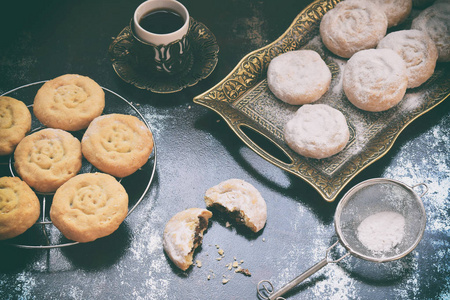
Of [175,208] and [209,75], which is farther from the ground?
[209,75]

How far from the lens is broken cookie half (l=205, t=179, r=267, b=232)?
143 cm

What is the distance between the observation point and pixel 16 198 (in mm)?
1308

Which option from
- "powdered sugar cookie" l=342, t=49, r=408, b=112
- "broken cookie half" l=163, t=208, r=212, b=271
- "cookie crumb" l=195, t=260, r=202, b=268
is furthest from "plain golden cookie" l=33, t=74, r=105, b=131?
"powdered sugar cookie" l=342, t=49, r=408, b=112

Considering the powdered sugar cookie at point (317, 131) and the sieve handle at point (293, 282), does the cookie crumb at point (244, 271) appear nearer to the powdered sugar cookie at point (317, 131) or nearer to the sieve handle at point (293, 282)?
the sieve handle at point (293, 282)

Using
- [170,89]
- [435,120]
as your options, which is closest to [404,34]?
[435,120]

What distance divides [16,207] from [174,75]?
0.75 m

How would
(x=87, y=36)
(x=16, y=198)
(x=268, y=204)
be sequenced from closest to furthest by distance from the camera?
1. (x=16, y=198)
2. (x=268, y=204)
3. (x=87, y=36)

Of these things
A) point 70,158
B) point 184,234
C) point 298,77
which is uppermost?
point 298,77

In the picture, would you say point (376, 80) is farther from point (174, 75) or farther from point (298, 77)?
point (174, 75)

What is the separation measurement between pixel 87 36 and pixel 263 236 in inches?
43.6

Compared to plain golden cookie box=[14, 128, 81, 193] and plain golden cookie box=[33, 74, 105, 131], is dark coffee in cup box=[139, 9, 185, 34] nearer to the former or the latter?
plain golden cookie box=[33, 74, 105, 131]

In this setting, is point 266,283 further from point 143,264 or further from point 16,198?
point 16,198

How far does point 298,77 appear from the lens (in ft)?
5.39

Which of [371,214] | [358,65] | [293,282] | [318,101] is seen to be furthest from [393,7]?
[293,282]
